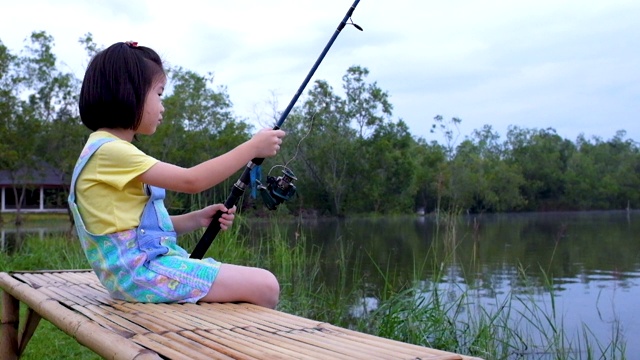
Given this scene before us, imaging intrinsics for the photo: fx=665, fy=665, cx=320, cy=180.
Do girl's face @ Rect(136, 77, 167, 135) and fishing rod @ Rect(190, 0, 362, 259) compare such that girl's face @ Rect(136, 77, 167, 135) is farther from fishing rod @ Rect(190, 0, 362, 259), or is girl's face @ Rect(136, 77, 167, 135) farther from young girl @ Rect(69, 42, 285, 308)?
fishing rod @ Rect(190, 0, 362, 259)

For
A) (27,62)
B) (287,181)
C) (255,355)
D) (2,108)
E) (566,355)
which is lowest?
(566,355)

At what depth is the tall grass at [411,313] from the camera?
3928 mm

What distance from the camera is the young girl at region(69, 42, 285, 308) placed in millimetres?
1761

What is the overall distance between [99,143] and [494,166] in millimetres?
37063

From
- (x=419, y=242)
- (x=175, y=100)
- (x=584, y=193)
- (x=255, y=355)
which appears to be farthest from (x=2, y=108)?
(x=584, y=193)

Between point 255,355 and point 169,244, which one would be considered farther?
point 169,244

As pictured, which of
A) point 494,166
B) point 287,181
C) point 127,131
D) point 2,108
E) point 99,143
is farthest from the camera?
point 494,166

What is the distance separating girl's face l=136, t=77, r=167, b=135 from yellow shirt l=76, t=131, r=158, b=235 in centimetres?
11

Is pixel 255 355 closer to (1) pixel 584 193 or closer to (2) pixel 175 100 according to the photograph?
(2) pixel 175 100

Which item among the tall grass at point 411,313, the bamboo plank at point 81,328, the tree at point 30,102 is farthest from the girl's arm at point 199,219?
the tree at point 30,102

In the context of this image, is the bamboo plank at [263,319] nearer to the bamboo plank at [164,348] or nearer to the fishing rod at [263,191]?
the bamboo plank at [164,348]

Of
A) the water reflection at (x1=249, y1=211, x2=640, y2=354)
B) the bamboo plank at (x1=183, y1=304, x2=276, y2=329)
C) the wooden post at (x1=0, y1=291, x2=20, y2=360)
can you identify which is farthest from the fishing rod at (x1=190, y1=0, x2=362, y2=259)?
the water reflection at (x1=249, y1=211, x2=640, y2=354)

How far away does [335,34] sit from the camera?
249 centimetres

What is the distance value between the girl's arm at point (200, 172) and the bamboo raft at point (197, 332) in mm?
318
